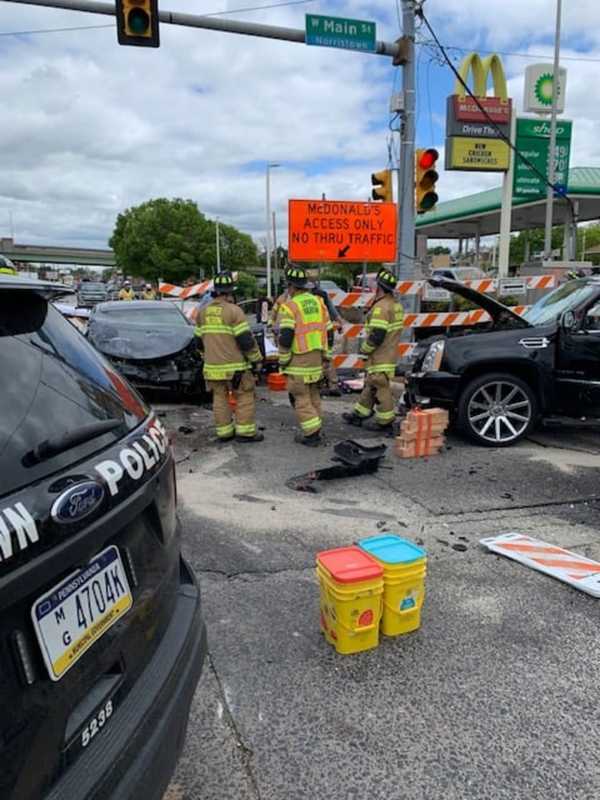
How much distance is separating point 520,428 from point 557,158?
19414mm

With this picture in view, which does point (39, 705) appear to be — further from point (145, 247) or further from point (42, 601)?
point (145, 247)

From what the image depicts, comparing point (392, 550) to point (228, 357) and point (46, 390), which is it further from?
point (228, 357)

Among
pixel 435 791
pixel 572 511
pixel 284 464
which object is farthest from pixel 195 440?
pixel 435 791

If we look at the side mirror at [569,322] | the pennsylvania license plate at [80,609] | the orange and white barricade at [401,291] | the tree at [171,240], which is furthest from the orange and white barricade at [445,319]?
the tree at [171,240]

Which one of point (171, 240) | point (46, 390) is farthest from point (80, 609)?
point (171, 240)

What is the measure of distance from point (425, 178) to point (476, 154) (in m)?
12.9

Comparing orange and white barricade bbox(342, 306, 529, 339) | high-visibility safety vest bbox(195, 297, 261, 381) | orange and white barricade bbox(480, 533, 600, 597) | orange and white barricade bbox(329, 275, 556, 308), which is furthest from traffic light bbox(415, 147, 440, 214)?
orange and white barricade bbox(480, 533, 600, 597)

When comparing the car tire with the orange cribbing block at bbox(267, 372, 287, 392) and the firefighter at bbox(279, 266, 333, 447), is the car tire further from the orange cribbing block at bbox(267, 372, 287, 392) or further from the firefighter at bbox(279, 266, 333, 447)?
the orange cribbing block at bbox(267, 372, 287, 392)

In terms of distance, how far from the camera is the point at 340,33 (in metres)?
9.47

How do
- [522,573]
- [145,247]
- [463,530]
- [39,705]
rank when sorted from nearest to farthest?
[39,705] < [522,573] < [463,530] < [145,247]

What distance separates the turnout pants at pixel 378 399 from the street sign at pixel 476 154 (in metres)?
15.6

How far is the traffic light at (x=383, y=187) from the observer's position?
35.0ft

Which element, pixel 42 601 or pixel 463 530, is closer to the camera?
pixel 42 601

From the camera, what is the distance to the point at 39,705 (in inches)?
52.1
